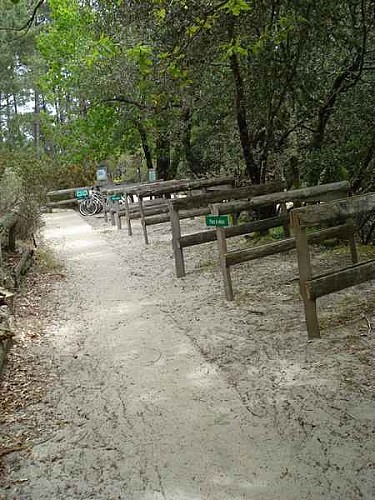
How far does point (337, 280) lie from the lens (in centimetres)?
441

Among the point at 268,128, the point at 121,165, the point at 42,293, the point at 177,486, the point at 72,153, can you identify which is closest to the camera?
the point at 177,486

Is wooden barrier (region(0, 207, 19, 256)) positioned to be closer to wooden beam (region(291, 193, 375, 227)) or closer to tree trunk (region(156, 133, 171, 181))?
wooden beam (region(291, 193, 375, 227))

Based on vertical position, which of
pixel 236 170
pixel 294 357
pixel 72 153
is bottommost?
pixel 294 357

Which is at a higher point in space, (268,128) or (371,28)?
(371,28)

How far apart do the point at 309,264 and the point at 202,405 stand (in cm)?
155

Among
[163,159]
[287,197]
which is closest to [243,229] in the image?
[287,197]

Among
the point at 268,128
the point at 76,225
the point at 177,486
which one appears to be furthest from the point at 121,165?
the point at 177,486

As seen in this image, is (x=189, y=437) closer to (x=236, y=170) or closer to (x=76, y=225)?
(x=236, y=170)

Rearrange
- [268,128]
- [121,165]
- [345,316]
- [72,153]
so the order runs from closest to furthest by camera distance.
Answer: [345,316], [268,128], [72,153], [121,165]

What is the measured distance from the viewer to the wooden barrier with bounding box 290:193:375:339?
4.27 metres

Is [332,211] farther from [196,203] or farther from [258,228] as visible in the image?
[196,203]

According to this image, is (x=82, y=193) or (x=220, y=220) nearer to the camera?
(x=220, y=220)

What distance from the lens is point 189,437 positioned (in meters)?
3.14

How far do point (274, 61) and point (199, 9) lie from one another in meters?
1.99
